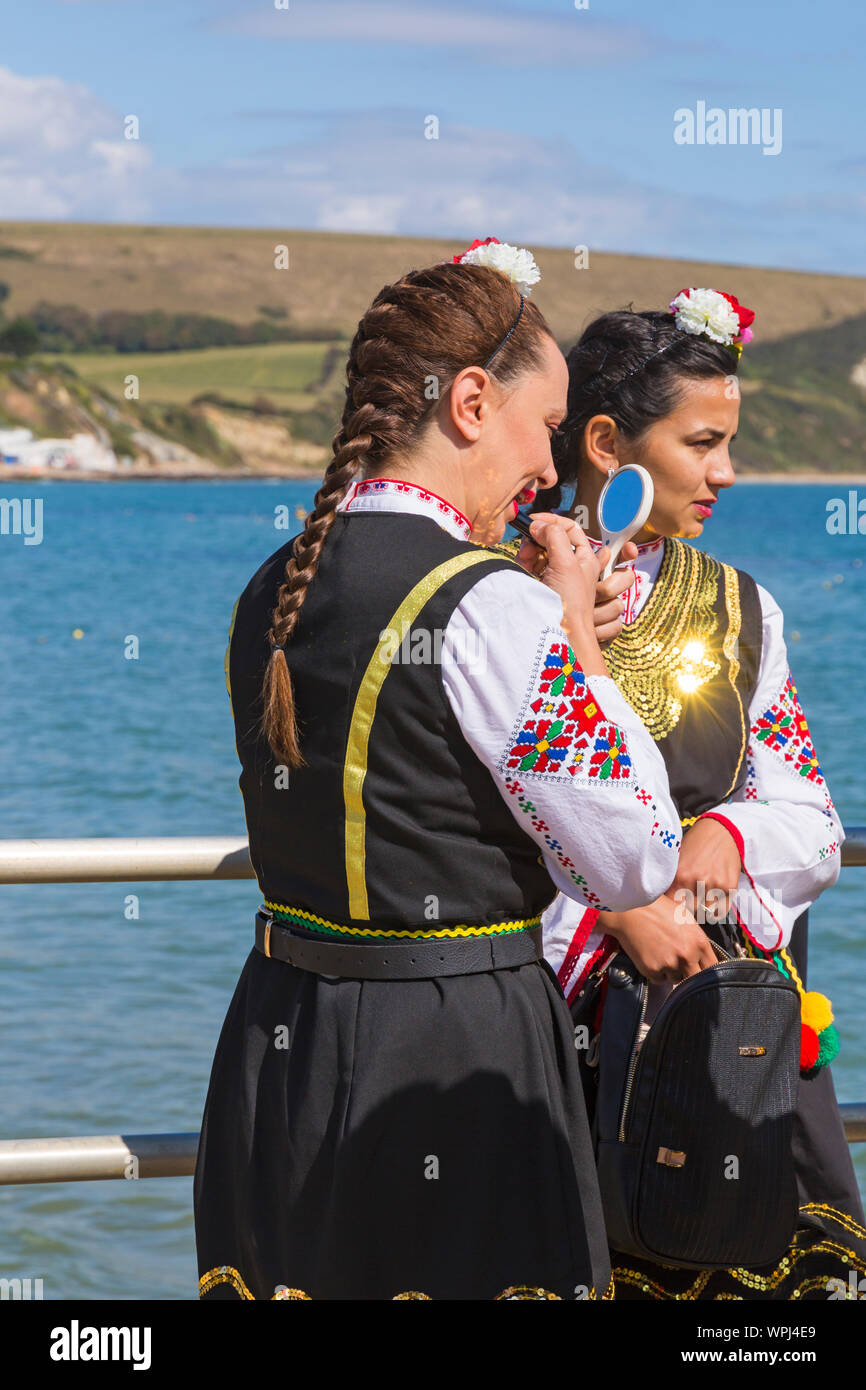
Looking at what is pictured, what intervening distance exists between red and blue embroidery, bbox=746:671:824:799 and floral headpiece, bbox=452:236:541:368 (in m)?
0.67

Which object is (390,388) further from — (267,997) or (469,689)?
(267,997)

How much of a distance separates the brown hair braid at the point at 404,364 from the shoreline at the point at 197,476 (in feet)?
285

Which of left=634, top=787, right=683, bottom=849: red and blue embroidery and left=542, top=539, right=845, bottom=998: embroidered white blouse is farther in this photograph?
left=542, top=539, right=845, bottom=998: embroidered white blouse

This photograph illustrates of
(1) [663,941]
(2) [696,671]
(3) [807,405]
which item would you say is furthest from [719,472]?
(3) [807,405]

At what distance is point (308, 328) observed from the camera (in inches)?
3915

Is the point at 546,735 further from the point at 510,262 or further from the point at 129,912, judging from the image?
the point at 129,912

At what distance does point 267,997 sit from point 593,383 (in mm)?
1121

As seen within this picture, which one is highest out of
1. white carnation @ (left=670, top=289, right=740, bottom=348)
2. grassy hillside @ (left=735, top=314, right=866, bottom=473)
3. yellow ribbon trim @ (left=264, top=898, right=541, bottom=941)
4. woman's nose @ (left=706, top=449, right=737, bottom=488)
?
grassy hillside @ (left=735, top=314, right=866, bottom=473)

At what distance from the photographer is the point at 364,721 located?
1.68m

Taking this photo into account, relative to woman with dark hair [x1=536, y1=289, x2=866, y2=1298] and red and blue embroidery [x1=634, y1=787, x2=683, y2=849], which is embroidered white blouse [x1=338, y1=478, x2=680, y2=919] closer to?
red and blue embroidery [x1=634, y1=787, x2=683, y2=849]

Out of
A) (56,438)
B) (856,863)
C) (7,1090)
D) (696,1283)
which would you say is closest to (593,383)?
(856,863)

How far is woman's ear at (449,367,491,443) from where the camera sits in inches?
70.3

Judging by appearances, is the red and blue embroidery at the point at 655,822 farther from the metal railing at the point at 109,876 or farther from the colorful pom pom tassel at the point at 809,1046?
the metal railing at the point at 109,876

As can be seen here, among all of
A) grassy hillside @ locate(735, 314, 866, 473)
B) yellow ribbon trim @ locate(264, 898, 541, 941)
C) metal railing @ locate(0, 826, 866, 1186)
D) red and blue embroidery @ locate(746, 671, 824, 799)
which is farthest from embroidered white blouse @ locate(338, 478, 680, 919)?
grassy hillside @ locate(735, 314, 866, 473)
